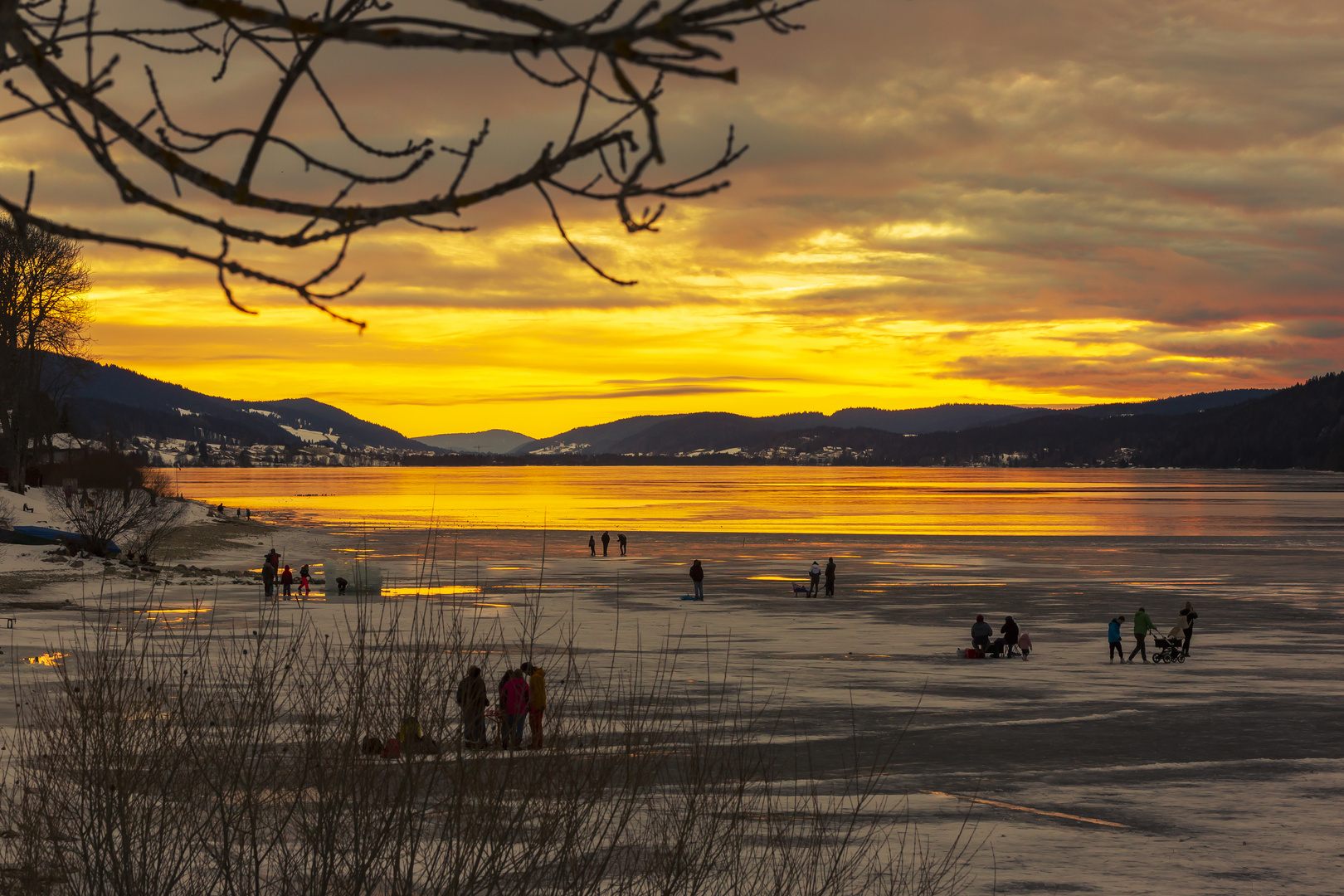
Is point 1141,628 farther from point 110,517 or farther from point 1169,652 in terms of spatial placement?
point 110,517

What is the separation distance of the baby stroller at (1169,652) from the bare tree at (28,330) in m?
55.7

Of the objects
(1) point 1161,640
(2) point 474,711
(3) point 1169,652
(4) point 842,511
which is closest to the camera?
(2) point 474,711

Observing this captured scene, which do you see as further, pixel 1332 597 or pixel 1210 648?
pixel 1332 597

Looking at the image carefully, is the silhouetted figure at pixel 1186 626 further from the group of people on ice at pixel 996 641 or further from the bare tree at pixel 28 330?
the bare tree at pixel 28 330

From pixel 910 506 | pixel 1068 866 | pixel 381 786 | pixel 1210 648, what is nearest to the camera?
pixel 381 786

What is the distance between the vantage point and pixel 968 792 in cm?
1548

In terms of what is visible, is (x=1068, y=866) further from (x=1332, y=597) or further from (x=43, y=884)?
(x=1332, y=597)

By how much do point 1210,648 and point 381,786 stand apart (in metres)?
26.7

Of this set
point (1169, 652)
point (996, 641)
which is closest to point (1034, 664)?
point (996, 641)

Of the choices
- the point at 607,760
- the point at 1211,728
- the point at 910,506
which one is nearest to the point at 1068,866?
the point at 607,760

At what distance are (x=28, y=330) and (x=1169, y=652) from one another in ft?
225

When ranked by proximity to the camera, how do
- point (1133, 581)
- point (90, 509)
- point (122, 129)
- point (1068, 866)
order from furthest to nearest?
point (90, 509)
point (1133, 581)
point (1068, 866)
point (122, 129)

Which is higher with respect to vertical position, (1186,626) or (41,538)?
(1186,626)

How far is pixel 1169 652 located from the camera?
2830cm
